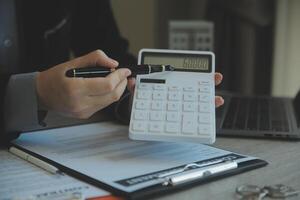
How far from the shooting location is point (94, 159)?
68cm

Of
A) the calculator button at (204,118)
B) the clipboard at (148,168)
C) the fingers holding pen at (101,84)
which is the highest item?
the fingers holding pen at (101,84)

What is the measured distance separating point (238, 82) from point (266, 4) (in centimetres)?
36

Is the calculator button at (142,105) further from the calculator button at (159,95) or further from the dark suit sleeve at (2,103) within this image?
the dark suit sleeve at (2,103)

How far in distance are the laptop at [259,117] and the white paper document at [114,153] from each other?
0.45ft

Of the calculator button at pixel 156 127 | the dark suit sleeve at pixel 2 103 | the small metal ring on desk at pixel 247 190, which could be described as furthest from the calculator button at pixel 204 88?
the dark suit sleeve at pixel 2 103

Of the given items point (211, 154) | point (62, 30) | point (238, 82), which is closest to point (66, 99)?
point (211, 154)

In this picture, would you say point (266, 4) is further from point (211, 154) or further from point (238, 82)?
point (211, 154)

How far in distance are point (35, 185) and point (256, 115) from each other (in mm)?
508

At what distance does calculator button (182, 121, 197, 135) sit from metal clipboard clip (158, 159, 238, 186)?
6cm

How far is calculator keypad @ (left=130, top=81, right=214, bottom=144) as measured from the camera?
70cm

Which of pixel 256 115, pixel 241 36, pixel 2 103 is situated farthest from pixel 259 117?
pixel 241 36

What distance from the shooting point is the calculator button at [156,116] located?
2.34 feet

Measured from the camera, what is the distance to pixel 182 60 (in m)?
0.81

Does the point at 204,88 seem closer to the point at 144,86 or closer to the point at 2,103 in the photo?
the point at 144,86
